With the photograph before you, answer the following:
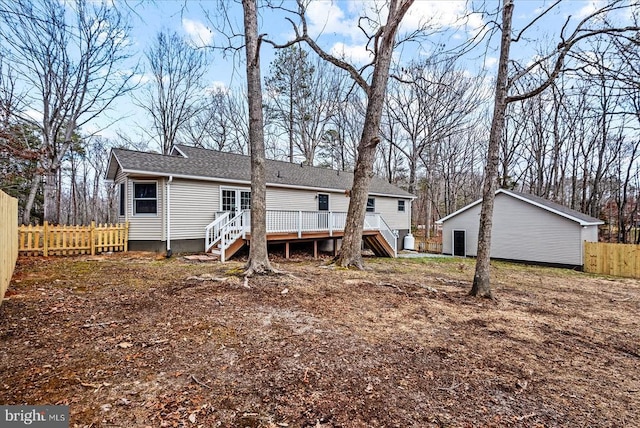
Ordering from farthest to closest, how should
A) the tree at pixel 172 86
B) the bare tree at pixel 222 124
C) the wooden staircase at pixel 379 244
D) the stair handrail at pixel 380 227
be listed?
the bare tree at pixel 222 124 → the tree at pixel 172 86 → the wooden staircase at pixel 379 244 → the stair handrail at pixel 380 227

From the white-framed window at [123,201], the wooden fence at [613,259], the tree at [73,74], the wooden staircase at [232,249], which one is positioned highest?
the tree at [73,74]

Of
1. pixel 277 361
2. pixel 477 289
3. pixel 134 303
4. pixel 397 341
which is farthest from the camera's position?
pixel 477 289

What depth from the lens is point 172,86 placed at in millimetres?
21234

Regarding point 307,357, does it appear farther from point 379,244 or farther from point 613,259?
point 613,259

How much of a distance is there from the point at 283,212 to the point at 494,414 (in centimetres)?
982

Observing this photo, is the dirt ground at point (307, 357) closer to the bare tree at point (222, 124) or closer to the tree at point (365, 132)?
the tree at point (365, 132)

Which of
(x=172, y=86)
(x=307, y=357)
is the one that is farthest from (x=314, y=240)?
(x=172, y=86)

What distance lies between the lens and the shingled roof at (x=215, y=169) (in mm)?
10734

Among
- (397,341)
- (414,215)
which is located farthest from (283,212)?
(414,215)

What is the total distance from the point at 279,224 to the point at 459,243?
12.2 metres

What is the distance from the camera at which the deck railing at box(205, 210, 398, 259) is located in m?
10.6

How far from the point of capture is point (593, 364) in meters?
3.25

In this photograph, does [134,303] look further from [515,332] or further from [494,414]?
[515,332]

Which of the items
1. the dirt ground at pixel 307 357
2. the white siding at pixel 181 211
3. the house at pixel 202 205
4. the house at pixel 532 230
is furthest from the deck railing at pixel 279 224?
the house at pixel 532 230
